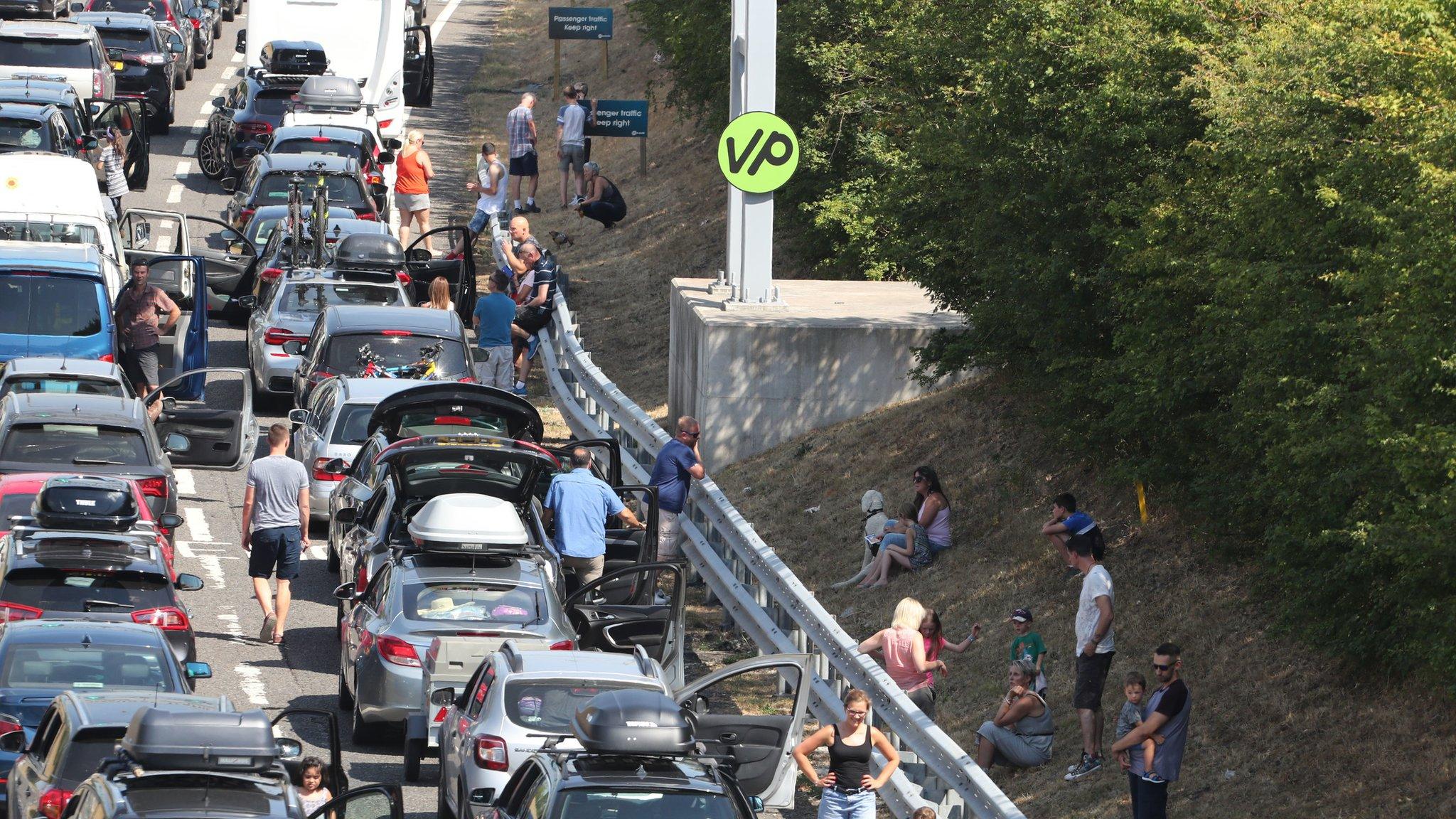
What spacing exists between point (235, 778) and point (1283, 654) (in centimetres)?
783

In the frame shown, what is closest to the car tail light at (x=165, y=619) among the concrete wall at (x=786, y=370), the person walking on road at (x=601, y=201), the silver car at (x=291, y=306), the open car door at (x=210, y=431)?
the open car door at (x=210, y=431)

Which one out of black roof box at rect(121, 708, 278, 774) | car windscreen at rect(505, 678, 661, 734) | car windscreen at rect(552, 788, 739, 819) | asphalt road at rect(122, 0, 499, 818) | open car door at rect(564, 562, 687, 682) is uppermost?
black roof box at rect(121, 708, 278, 774)

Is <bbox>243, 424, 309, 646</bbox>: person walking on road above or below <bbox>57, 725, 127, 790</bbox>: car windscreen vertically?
below

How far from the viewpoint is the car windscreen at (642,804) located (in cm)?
1048

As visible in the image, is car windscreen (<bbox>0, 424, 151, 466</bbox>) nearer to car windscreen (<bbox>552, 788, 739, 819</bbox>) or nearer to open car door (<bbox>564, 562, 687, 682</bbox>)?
open car door (<bbox>564, 562, 687, 682</bbox>)

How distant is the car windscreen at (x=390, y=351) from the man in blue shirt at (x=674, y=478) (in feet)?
9.89

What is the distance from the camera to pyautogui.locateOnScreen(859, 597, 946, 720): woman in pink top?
49.3ft

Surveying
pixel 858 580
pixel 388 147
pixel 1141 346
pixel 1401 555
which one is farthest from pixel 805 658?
pixel 388 147

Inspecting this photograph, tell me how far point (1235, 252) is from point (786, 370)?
8.13 meters

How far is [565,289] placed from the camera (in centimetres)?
2898

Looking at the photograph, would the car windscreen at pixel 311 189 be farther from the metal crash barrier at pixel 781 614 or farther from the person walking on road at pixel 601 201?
the person walking on road at pixel 601 201

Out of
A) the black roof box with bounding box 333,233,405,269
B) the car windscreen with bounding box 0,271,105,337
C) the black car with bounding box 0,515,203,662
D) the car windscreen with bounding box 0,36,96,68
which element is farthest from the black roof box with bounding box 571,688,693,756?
the car windscreen with bounding box 0,36,96,68

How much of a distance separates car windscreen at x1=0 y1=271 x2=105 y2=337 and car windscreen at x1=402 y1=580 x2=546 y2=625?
7653mm

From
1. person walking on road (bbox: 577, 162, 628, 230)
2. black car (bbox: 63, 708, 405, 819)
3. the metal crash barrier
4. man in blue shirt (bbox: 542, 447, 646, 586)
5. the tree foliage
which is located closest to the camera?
black car (bbox: 63, 708, 405, 819)
